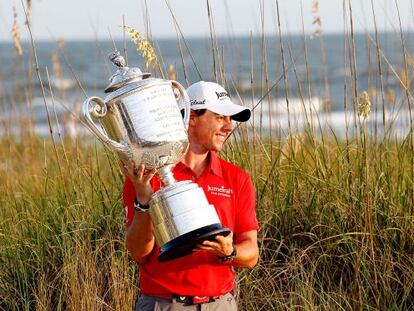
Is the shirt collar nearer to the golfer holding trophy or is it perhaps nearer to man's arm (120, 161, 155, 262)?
the golfer holding trophy

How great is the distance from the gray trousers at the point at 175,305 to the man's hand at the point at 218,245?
0.88 feet

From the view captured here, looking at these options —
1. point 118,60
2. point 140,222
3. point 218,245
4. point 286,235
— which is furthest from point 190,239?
point 286,235

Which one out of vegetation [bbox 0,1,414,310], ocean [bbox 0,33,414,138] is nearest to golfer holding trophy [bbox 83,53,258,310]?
vegetation [bbox 0,1,414,310]

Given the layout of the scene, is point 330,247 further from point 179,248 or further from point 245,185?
point 179,248

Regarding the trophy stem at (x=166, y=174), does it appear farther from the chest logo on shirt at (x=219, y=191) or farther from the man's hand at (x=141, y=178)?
the chest logo on shirt at (x=219, y=191)

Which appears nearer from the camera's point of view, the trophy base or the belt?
the trophy base

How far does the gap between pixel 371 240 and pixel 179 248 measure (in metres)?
1.68

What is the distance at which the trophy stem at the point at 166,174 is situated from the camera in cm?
308

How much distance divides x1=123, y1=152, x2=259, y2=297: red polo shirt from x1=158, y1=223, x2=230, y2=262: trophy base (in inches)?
8.0

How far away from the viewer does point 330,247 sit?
459cm

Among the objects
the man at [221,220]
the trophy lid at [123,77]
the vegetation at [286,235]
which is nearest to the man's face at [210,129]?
the man at [221,220]

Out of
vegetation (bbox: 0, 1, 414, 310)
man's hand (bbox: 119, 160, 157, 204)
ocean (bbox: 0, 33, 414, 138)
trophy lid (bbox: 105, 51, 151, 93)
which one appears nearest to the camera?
man's hand (bbox: 119, 160, 157, 204)

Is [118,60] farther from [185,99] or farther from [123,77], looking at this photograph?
[185,99]

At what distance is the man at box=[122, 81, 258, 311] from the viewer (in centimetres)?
318
